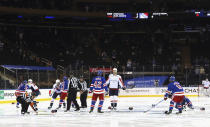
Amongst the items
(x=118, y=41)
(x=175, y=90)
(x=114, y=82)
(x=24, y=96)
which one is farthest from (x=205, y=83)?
(x=24, y=96)

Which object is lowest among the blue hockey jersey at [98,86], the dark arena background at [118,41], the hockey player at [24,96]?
the hockey player at [24,96]

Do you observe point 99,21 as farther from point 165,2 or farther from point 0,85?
point 0,85

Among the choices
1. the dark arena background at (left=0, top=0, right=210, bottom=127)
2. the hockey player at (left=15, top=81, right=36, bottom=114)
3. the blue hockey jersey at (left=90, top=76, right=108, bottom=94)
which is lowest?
the hockey player at (left=15, top=81, right=36, bottom=114)

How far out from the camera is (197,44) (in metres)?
36.3

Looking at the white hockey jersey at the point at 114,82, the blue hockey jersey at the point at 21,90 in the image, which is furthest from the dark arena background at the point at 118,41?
the blue hockey jersey at the point at 21,90

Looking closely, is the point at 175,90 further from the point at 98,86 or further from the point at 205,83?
the point at 205,83

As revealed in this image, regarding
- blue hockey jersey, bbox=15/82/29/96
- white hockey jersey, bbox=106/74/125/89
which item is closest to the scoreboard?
white hockey jersey, bbox=106/74/125/89

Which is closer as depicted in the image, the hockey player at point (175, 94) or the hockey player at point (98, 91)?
the hockey player at point (175, 94)

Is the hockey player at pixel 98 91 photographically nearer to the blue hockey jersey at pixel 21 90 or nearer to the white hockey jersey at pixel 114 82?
the white hockey jersey at pixel 114 82

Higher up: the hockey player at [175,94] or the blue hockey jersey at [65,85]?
the blue hockey jersey at [65,85]

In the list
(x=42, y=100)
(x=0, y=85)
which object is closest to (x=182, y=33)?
(x=42, y=100)

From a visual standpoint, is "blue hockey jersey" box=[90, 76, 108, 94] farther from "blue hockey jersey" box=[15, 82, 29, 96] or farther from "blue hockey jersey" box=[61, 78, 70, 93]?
"blue hockey jersey" box=[15, 82, 29, 96]

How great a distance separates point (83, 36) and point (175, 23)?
29.2 ft

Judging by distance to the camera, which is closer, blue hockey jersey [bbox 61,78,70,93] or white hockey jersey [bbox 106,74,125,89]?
white hockey jersey [bbox 106,74,125,89]
